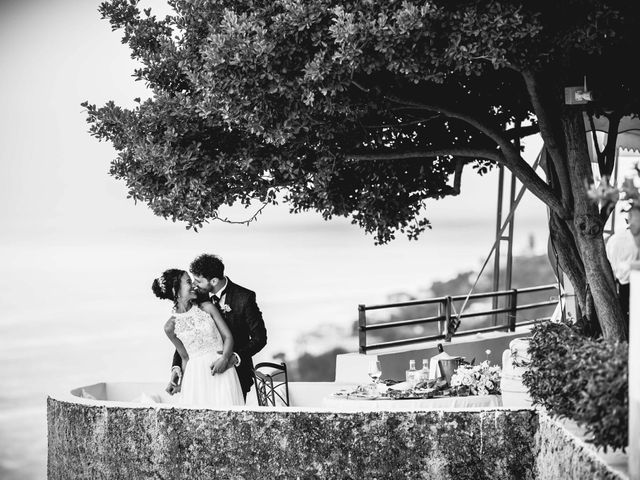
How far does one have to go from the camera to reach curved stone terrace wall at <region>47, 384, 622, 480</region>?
7.49 meters

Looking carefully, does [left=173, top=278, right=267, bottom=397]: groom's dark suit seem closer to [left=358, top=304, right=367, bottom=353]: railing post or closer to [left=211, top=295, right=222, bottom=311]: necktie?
[left=211, top=295, right=222, bottom=311]: necktie

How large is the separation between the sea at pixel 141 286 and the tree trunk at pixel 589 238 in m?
17.8

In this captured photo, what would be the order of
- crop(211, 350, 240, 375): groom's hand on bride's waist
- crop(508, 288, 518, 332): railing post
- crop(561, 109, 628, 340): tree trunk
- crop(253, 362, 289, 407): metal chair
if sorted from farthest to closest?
crop(508, 288, 518, 332): railing post → crop(253, 362, 289, 407): metal chair → crop(211, 350, 240, 375): groom's hand on bride's waist → crop(561, 109, 628, 340): tree trunk

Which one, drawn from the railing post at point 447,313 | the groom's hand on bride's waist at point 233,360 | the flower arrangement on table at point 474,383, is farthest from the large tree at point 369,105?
the railing post at point 447,313

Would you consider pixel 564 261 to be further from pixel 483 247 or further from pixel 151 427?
pixel 483 247

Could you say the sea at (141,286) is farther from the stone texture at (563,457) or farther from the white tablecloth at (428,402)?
the stone texture at (563,457)

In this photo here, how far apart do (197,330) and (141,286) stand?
98.3ft

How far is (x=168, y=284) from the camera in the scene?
9.28 m

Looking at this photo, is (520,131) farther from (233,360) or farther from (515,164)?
(233,360)

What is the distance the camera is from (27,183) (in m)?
29.3

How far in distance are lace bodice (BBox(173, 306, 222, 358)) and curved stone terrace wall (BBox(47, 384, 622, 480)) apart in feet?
4.10

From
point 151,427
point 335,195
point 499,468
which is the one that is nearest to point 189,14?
point 335,195

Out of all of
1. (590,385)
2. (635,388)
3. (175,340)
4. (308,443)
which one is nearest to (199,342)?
(175,340)

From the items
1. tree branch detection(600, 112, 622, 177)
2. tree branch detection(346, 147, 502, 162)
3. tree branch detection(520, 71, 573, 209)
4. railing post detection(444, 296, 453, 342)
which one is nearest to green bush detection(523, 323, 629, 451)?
tree branch detection(520, 71, 573, 209)
